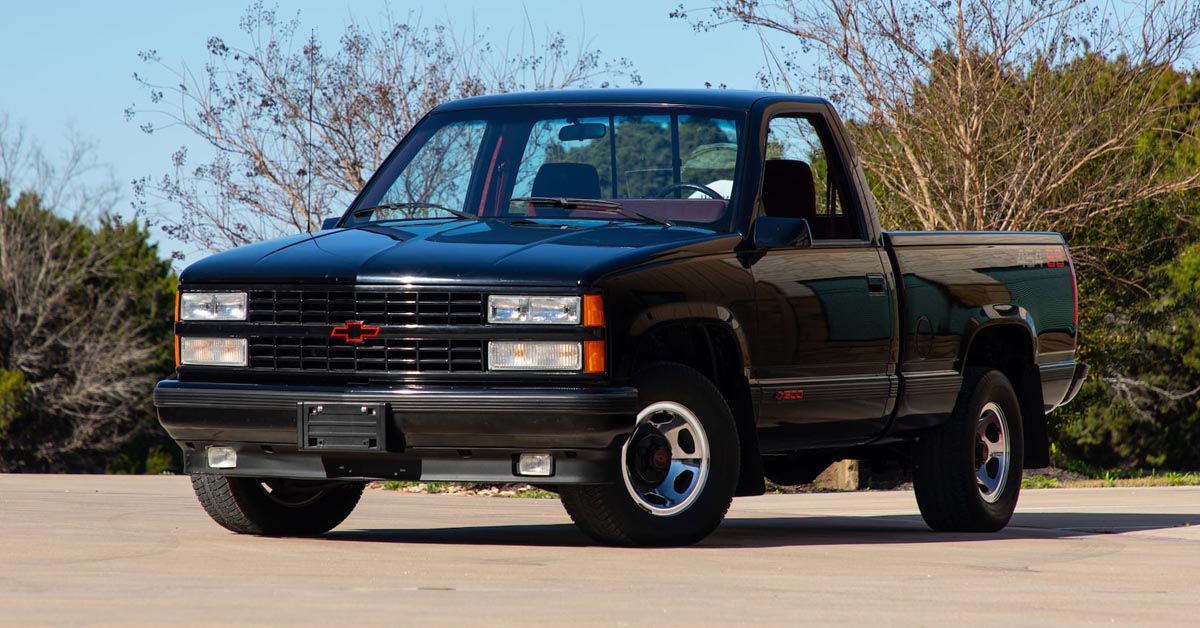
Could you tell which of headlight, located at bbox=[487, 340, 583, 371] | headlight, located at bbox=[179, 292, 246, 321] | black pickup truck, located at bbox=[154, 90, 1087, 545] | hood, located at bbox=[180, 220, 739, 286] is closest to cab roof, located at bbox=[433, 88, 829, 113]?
black pickup truck, located at bbox=[154, 90, 1087, 545]

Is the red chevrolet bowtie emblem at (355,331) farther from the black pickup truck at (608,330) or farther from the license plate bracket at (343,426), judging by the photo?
the license plate bracket at (343,426)

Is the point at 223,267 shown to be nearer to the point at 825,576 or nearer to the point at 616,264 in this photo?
the point at 616,264

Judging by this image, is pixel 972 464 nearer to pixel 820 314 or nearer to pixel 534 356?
pixel 820 314

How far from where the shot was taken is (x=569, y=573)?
6.96 metres

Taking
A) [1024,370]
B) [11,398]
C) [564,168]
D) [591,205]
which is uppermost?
[564,168]

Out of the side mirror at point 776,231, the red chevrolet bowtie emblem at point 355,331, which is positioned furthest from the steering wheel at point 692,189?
the red chevrolet bowtie emblem at point 355,331

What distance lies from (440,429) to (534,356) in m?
0.46

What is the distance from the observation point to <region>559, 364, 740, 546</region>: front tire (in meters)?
7.84

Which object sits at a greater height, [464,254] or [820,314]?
[464,254]

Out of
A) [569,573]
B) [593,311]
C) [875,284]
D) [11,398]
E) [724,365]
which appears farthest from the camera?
[11,398]

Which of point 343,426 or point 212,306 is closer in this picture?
point 343,426

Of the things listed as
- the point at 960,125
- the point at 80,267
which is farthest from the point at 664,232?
the point at 80,267

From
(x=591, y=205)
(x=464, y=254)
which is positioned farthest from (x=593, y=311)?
(x=591, y=205)

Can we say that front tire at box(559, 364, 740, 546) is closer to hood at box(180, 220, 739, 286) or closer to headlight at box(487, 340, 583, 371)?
headlight at box(487, 340, 583, 371)
